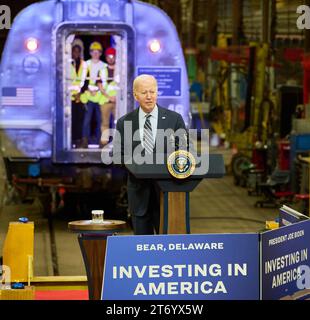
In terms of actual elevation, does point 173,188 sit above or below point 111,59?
below

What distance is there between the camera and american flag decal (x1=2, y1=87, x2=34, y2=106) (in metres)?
13.2

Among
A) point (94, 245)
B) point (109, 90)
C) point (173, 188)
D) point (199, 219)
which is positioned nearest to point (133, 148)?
point (173, 188)

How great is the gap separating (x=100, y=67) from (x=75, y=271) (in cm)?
409

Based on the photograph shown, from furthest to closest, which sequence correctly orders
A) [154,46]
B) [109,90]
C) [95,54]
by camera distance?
[95,54], [109,90], [154,46]

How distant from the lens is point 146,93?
8273 millimetres

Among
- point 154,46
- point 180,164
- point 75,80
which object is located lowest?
point 180,164

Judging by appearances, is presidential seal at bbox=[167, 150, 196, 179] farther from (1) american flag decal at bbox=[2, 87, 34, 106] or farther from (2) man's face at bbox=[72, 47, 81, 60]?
(2) man's face at bbox=[72, 47, 81, 60]

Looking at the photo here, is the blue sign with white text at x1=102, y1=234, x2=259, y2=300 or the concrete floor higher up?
the blue sign with white text at x1=102, y1=234, x2=259, y2=300

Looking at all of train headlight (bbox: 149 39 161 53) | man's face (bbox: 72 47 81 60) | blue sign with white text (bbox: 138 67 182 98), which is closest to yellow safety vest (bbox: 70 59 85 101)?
man's face (bbox: 72 47 81 60)

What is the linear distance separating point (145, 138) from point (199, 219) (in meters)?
6.63

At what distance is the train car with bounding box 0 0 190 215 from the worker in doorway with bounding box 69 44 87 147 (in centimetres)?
28

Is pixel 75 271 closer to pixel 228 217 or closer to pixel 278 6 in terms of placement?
pixel 228 217

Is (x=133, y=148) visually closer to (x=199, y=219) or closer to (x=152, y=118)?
(x=152, y=118)

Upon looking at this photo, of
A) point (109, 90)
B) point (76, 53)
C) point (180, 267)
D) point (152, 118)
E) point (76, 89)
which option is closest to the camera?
point (180, 267)
